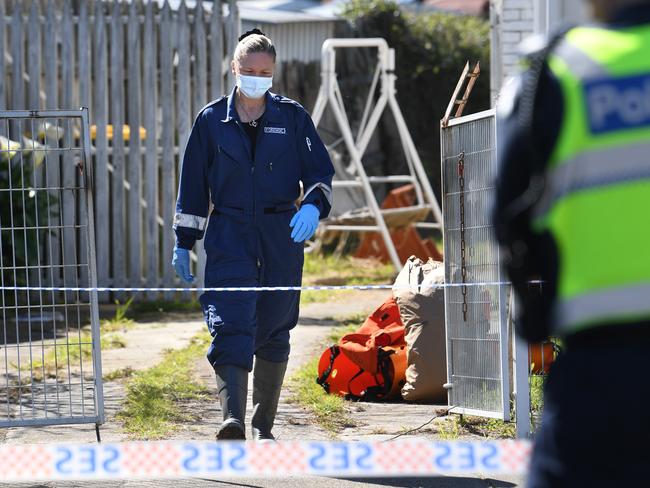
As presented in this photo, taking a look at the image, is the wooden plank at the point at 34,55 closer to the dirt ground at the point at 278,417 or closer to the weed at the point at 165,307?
the weed at the point at 165,307

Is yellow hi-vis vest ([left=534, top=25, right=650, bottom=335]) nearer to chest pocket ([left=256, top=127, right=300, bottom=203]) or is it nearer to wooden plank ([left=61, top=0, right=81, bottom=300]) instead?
chest pocket ([left=256, top=127, right=300, bottom=203])

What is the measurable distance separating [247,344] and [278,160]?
835 mm

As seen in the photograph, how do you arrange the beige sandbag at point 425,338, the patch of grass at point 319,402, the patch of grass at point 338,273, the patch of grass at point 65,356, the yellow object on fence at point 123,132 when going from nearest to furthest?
1. the patch of grass at point 319,402
2. the beige sandbag at point 425,338
3. the patch of grass at point 65,356
4. the yellow object on fence at point 123,132
5. the patch of grass at point 338,273

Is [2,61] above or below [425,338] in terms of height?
above

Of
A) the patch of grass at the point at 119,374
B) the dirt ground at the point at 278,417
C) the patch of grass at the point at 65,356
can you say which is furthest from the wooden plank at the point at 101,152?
the patch of grass at the point at 119,374

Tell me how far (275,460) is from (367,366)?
125 inches

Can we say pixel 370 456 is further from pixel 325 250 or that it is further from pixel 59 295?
pixel 325 250

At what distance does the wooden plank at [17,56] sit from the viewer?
36.5ft

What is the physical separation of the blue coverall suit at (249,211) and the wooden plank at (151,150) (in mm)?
5687

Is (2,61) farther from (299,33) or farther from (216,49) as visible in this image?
(299,33)

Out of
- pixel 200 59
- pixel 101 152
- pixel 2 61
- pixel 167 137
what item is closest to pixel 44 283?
pixel 101 152

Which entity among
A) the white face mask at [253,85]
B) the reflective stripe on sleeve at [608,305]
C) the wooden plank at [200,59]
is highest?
the wooden plank at [200,59]

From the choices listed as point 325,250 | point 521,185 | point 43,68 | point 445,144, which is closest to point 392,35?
point 325,250

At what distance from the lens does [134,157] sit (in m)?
11.3
